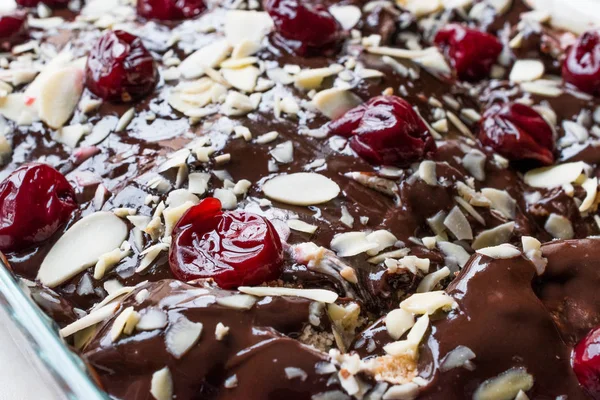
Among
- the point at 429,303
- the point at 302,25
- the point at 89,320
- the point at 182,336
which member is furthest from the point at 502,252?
Answer: the point at 302,25

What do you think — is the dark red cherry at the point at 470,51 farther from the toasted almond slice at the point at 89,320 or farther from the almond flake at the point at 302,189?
the toasted almond slice at the point at 89,320

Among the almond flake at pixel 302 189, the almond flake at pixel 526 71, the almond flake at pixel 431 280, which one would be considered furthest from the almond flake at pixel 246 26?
the almond flake at pixel 431 280

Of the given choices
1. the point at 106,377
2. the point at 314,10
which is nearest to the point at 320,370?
the point at 106,377

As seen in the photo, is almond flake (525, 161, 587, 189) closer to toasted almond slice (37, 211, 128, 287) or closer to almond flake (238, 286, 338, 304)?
almond flake (238, 286, 338, 304)

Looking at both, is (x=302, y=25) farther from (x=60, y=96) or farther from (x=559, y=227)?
(x=559, y=227)

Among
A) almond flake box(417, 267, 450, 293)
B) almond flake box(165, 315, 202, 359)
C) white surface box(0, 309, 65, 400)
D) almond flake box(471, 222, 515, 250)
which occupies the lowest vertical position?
white surface box(0, 309, 65, 400)

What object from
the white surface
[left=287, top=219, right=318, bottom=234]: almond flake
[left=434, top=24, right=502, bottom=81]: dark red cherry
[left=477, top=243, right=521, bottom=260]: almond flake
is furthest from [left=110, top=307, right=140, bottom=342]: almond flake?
[left=434, top=24, right=502, bottom=81]: dark red cherry
